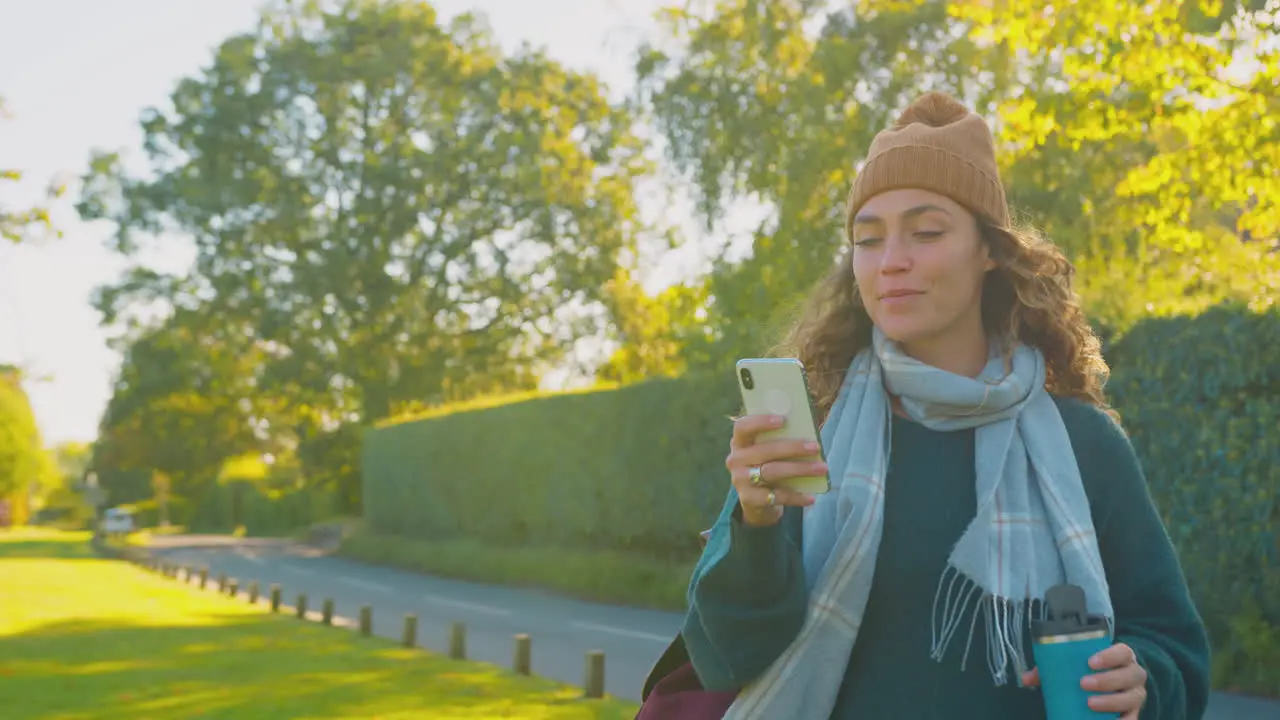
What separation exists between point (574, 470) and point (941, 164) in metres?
22.0

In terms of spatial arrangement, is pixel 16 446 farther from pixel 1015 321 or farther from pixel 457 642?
pixel 1015 321

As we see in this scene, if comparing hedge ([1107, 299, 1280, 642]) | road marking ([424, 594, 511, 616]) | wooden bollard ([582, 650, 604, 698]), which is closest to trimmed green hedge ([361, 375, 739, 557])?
road marking ([424, 594, 511, 616])

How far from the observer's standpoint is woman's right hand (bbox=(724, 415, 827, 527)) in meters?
2.25

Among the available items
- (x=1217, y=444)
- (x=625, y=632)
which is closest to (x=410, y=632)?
(x=625, y=632)

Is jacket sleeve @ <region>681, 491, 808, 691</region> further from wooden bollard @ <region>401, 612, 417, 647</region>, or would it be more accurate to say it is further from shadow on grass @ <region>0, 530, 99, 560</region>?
shadow on grass @ <region>0, 530, 99, 560</region>

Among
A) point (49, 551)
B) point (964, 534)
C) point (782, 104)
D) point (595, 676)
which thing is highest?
point (782, 104)

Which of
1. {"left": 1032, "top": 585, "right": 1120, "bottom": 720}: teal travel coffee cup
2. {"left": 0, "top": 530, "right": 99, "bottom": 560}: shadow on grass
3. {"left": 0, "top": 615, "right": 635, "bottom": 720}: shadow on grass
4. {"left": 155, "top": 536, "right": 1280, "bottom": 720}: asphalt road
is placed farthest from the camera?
{"left": 0, "top": 530, "right": 99, "bottom": 560}: shadow on grass

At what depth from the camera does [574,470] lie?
2450 cm

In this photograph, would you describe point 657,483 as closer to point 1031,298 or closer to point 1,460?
point 1031,298

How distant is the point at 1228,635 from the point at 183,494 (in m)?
73.6

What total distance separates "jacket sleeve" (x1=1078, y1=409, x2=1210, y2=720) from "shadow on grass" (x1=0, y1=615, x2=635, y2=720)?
7.21 meters

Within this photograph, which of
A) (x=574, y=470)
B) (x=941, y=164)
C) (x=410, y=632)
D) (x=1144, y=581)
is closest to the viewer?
(x=1144, y=581)

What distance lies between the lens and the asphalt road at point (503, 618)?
12.7m

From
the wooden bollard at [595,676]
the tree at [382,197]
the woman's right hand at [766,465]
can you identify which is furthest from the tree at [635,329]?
the woman's right hand at [766,465]
